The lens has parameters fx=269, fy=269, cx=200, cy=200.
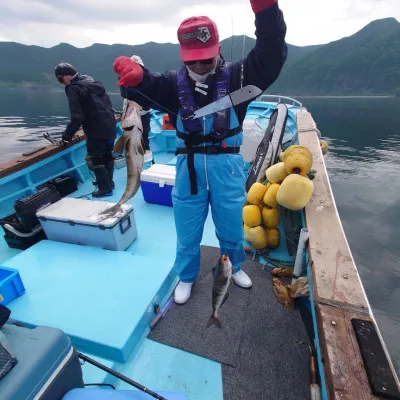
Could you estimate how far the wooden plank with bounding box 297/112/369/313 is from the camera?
1989 mm

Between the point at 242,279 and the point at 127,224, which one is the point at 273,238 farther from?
the point at 127,224

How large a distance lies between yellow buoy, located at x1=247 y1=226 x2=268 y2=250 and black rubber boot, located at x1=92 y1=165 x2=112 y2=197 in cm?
307

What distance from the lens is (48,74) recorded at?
138250 mm

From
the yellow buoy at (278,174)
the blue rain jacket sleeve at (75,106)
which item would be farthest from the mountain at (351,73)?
the yellow buoy at (278,174)

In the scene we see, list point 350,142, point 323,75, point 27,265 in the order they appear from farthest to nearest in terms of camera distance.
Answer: point 323,75
point 350,142
point 27,265

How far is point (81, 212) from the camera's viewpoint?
3.56m

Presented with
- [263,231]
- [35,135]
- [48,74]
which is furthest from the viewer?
[48,74]

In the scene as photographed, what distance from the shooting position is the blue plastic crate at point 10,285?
102 inches

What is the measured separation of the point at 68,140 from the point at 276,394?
5.21 metres

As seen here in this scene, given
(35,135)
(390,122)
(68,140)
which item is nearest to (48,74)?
(35,135)

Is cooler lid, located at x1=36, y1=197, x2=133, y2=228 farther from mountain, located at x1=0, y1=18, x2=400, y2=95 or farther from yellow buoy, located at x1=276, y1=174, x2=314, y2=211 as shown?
mountain, located at x1=0, y1=18, x2=400, y2=95

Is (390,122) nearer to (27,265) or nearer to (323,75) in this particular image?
(27,265)

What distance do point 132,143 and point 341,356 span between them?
215 cm

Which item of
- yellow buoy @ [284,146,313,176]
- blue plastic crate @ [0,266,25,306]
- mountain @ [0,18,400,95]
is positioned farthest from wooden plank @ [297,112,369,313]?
mountain @ [0,18,400,95]
